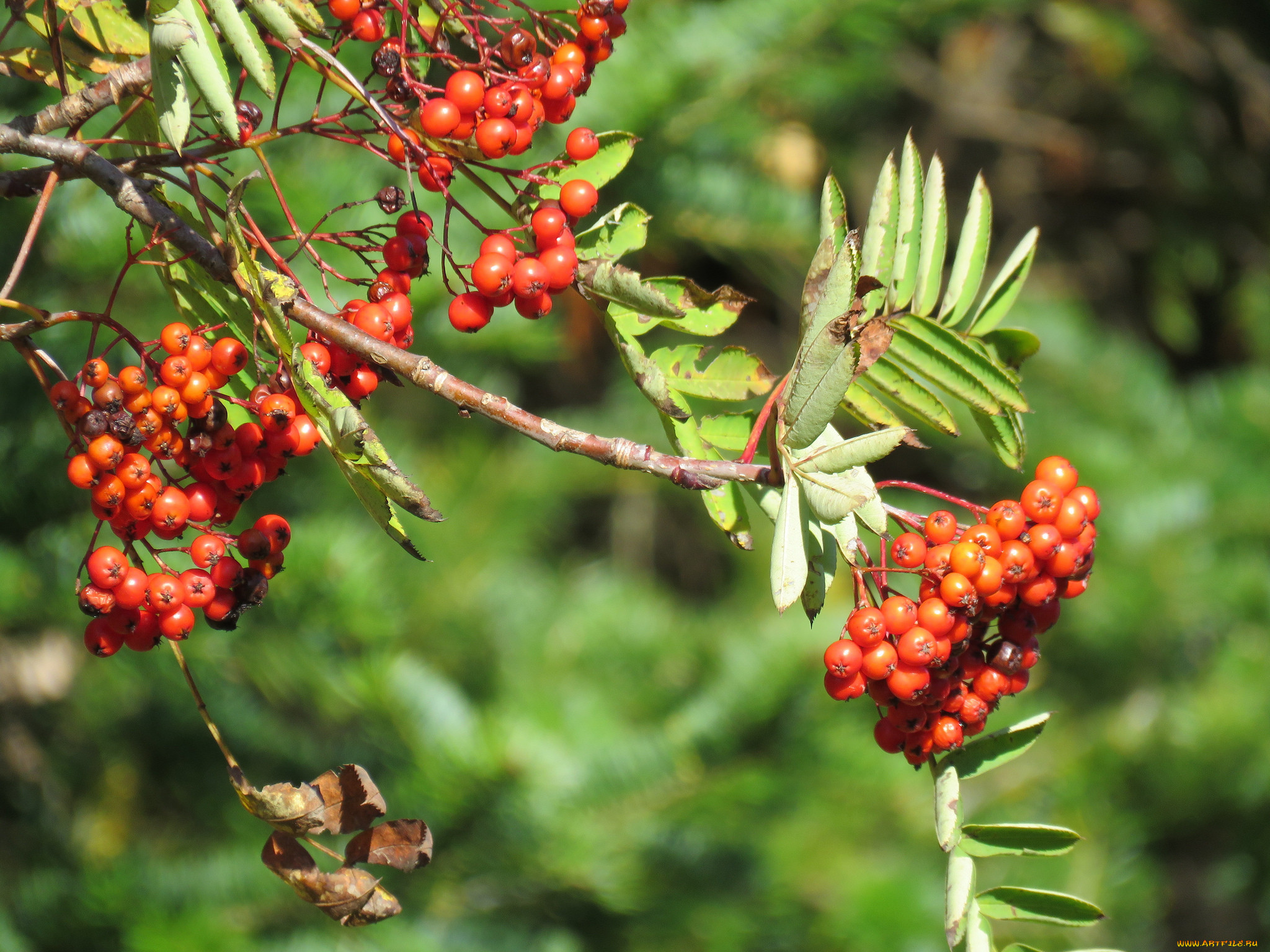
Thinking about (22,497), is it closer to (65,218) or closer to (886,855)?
(65,218)

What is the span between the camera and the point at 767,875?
2.20 m

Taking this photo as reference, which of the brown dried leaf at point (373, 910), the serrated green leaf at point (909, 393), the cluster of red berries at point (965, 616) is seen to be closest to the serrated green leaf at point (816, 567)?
the cluster of red berries at point (965, 616)

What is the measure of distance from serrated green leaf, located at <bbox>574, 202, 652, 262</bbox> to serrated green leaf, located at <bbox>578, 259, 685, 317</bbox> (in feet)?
0.15

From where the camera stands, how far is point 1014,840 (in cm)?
76

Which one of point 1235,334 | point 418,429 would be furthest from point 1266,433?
point 418,429

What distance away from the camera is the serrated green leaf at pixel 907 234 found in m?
0.81

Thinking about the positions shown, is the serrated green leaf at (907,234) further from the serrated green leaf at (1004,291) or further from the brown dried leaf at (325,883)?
the brown dried leaf at (325,883)

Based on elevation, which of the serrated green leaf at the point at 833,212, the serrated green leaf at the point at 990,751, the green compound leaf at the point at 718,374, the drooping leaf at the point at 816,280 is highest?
the serrated green leaf at the point at 833,212

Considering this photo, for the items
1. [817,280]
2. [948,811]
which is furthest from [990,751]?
[817,280]

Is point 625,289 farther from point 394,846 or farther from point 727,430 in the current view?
point 394,846

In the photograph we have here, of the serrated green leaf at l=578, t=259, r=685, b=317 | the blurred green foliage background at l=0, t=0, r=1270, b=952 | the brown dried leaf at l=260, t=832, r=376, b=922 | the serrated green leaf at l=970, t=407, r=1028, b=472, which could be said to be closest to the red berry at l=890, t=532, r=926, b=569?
the serrated green leaf at l=970, t=407, r=1028, b=472

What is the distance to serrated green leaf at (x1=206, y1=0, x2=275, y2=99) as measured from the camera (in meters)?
0.60

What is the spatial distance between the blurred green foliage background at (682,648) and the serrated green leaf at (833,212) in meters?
1.18

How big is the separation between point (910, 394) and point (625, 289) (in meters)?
0.27
